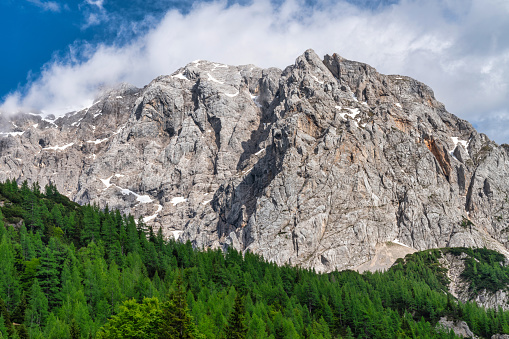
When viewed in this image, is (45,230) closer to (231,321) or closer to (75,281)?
(75,281)

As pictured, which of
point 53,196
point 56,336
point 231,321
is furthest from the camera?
point 53,196

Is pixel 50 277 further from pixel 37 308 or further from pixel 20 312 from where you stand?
pixel 20 312

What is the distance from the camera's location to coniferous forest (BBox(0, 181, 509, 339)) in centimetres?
6588

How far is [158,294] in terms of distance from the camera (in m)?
87.9

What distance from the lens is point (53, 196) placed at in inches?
7131

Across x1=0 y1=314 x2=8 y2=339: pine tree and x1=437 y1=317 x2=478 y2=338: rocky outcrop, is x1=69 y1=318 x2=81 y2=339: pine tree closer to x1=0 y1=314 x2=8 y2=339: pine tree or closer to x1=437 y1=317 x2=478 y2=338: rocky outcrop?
x1=0 y1=314 x2=8 y2=339: pine tree

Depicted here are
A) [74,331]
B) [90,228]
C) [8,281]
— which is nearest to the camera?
[74,331]

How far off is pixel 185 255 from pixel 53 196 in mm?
70810

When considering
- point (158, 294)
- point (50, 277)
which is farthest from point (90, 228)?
point (158, 294)

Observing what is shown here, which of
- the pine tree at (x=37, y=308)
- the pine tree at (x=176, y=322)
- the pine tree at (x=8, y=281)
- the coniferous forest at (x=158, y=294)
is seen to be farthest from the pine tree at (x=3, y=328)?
the pine tree at (x=176, y=322)

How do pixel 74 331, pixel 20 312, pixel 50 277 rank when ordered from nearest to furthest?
1. pixel 74 331
2. pixel 20 312
3. pixel 50 277

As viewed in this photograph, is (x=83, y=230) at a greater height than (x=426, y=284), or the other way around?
(x=83, y=230)

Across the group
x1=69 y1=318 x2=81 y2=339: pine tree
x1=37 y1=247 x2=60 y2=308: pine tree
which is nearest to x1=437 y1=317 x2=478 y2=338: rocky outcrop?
x1=37 y1=247 x2=60 y2=308: pine tree

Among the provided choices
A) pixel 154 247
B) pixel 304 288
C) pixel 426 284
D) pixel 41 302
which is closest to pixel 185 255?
pixel 154 247
